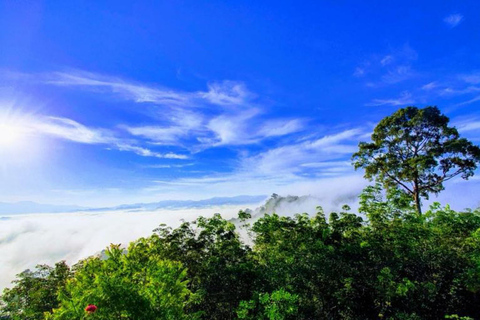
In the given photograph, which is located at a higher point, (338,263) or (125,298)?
(125,298)

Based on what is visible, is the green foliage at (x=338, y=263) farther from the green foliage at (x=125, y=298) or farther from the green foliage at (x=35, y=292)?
the green foliage at (x=125, y=298)

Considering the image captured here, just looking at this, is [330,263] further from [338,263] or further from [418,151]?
[418,151]

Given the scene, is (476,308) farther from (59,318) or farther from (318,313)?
(59,318)

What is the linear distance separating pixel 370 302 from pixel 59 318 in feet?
39.4

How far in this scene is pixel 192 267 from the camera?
40.5ft

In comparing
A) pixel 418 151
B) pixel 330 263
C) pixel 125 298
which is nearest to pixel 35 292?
pixel 125 298

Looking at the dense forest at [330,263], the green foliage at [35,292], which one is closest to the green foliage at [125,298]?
the dense forest at [330,263]

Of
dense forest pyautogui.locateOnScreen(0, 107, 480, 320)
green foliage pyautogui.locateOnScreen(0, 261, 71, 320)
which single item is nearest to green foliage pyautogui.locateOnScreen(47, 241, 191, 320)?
dense forest pyautogui.locateOnScreen(0, 107, 480, 320)

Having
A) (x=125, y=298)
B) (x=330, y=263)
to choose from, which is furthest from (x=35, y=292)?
(x=330, y=263)

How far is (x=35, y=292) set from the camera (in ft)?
42.8

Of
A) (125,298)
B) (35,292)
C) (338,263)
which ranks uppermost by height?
(125,298)

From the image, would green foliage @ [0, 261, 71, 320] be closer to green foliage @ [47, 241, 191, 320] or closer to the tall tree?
green foliage @ [47, 241, 191, 320]

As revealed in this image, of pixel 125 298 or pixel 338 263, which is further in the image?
pixel 338 263

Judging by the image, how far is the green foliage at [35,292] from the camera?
1279cm
